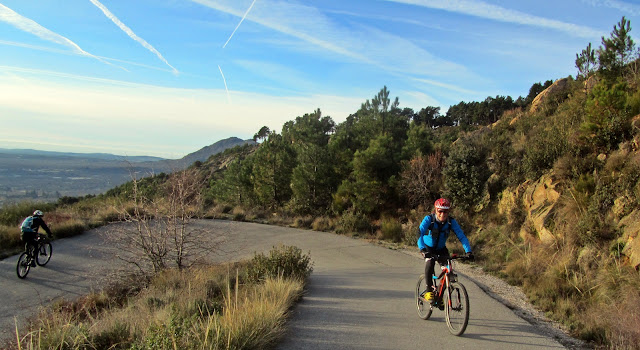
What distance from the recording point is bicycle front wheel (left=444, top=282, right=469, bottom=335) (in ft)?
15.7

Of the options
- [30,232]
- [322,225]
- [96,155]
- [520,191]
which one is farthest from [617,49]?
[96,155]

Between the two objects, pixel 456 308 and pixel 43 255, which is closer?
pixel 456 308

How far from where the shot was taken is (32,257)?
948cm

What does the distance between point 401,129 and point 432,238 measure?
70.1 ft

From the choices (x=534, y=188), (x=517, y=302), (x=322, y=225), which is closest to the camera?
(x=517, y=302)

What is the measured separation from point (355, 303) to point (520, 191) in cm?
982

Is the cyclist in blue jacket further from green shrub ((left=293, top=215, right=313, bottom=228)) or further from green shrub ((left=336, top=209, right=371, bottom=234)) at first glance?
green shrub ((left=293, top=215, right=313, bottom=228))

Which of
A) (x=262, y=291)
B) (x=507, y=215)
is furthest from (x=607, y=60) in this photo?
(x=262, y=291)

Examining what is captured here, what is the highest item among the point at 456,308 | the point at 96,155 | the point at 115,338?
the point at 96,155

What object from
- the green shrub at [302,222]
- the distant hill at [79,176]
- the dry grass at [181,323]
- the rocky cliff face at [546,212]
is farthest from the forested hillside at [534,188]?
the distant hill at [79,176]

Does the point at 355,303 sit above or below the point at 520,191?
below

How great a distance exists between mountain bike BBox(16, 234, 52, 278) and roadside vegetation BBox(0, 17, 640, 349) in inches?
113

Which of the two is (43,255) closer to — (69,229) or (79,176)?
(69,229)

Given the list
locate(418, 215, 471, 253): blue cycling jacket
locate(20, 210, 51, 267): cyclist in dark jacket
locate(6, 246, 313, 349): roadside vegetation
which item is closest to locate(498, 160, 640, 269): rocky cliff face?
locate(418, 215, 471, 253): blue cycling jacket
